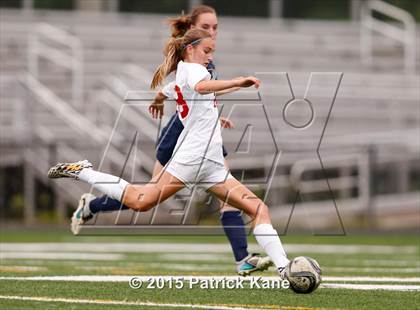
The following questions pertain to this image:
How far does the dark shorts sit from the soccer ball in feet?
3.70

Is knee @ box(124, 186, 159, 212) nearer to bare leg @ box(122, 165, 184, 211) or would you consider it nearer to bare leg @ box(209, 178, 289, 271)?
bare leg @ box(122, 165, 184, 211)

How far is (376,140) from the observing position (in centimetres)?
1494

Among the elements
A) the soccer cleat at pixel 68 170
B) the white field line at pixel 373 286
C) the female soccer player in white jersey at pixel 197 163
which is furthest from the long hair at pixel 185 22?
the white field line at pixel 373 286

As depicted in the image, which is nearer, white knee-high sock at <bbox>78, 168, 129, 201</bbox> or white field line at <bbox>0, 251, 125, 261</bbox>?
white knee-high sock at <bbox>78, 168, 129, 201</bbox>

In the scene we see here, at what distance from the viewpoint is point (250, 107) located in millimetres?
16750

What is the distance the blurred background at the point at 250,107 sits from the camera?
14.2m

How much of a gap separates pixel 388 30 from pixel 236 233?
14.0m

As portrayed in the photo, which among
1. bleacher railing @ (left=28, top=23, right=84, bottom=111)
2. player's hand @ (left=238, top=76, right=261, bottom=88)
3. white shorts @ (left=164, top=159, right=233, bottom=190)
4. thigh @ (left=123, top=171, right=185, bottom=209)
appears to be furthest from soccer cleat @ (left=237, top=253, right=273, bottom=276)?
bleacher railing @ (left=28, top=23, right=84, bottom=111)

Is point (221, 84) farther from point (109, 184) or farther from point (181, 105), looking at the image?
point (109, 184)

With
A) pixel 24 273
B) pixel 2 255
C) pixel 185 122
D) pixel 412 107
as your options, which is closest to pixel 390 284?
pixel 185 122

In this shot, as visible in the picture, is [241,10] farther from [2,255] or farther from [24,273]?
[24,273]

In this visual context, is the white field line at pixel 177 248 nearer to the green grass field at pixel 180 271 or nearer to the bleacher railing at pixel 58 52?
the green grass field at pixel 180 271

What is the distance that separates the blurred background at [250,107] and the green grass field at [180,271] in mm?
722

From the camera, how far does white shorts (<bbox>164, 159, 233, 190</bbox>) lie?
5.46m
